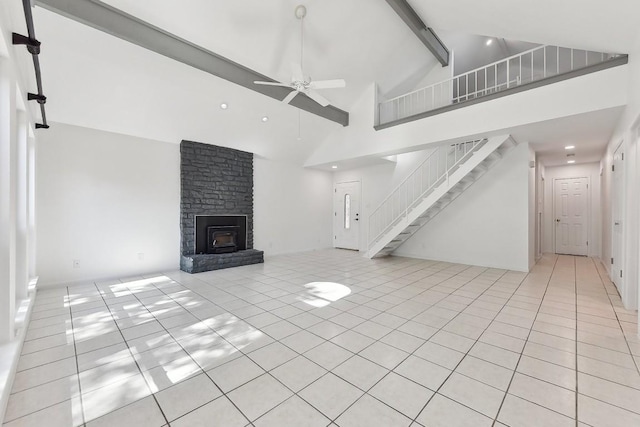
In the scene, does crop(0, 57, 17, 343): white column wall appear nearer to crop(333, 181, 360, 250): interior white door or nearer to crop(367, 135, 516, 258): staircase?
crop(367, 135, 516, 258): staircase

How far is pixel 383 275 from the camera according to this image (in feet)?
16.4

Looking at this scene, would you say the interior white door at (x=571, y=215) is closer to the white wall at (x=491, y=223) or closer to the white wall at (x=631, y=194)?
the white wall at (x=491, y=223)

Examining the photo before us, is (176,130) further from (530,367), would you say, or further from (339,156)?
(530,367)

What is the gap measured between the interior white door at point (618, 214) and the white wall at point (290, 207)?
6.24 m

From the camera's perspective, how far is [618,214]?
3.95 metres

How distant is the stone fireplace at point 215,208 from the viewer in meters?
5.52

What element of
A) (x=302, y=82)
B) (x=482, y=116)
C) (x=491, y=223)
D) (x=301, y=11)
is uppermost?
(x=301, y=11)

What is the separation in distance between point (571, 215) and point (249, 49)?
8907mm

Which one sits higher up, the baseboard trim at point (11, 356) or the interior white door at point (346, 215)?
the interior white door at point (346, 215)

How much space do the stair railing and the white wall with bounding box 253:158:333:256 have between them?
67.4 inches

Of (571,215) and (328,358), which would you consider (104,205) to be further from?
(571,215)

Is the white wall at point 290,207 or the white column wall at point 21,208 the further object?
the white wall at point 290,207

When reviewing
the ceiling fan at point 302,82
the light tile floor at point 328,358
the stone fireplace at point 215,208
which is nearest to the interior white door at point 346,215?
the stone fireplace at point 215,208

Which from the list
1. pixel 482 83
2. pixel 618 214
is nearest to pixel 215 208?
pixel 618 214
